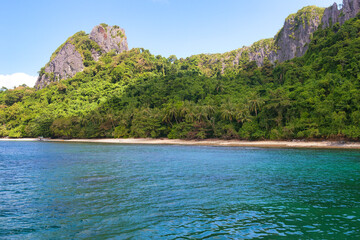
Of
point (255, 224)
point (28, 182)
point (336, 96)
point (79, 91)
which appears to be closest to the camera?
point (255, 224)

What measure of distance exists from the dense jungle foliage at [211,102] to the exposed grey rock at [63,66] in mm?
19636

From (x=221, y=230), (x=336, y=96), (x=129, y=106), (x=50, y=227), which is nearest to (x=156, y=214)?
(x=221, y=230)

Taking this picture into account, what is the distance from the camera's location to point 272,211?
469 inches

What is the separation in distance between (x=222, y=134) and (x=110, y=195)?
6085 centimetres

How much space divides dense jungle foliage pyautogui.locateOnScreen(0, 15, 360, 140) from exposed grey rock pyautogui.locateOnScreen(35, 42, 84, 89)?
19636 millimetres

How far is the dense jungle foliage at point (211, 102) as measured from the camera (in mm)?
57728

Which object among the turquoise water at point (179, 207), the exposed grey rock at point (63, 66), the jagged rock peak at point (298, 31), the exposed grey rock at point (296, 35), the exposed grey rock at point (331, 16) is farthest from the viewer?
the exposed grey rock at point (63, 66)

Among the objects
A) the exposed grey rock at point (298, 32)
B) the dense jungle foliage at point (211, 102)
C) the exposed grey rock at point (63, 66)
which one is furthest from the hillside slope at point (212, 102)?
the exposed grey rock at point (298, 32)

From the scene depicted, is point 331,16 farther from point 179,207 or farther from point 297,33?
point 179,207

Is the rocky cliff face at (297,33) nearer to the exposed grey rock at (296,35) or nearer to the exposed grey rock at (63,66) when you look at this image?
the exposed grey rock at (296,35)

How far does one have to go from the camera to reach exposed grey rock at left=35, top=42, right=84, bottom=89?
187 m

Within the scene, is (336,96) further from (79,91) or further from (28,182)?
(79,91)

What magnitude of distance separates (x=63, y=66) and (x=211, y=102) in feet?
478

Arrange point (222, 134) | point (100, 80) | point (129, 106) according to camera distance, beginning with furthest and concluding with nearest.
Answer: point (100, 80) < point (129, 106) < point (222, 134)
